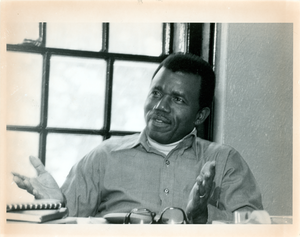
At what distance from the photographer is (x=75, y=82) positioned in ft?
5.09

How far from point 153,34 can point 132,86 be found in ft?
0.85

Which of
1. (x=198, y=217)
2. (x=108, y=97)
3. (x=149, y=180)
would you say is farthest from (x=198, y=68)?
(x=198, y=217)

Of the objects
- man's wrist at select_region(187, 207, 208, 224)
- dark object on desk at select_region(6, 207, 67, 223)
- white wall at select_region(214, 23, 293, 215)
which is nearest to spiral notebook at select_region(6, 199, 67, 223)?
dark object on desk at select_region(6, 207, 67, 223)

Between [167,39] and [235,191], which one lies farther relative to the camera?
[167,39]

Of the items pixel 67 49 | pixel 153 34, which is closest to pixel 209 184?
pixel 153 34

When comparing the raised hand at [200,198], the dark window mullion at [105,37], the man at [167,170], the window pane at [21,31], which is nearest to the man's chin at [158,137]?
the man at [167,170]

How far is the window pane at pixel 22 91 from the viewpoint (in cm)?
155

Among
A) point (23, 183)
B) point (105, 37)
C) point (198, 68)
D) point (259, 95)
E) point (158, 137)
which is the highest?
point (105, 37)

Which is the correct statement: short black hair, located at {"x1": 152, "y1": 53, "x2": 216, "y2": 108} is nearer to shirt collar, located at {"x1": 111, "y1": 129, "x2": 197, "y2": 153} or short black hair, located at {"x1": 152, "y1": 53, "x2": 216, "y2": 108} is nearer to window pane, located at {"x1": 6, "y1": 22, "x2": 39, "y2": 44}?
shirt collar, located at {"x1": 111, "y1": 129, "x2": 197, "y2": 153}

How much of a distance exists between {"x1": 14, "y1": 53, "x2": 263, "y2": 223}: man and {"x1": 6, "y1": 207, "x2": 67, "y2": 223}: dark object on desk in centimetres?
5

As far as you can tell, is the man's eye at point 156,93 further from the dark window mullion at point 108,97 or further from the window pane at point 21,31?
the window pane at point 21,31

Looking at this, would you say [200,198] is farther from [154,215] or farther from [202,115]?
[202,115]

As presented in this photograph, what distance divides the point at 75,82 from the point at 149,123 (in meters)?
0.38

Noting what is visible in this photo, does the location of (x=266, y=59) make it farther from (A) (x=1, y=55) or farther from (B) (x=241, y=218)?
(A) (x=1, y=55)
